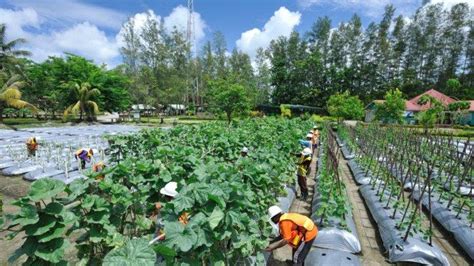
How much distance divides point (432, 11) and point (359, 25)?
34.6ft

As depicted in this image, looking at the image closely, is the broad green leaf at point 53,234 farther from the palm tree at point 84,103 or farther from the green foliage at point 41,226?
the palm tree at point 84,103

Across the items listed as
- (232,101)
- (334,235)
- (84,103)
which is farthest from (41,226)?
(84,103)

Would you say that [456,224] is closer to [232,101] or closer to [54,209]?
[54,209]

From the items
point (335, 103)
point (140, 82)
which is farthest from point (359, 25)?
point (140, 82)

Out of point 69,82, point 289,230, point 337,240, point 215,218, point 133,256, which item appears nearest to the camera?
point 133,256

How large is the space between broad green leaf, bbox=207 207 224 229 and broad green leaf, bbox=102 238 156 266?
0.52 metres

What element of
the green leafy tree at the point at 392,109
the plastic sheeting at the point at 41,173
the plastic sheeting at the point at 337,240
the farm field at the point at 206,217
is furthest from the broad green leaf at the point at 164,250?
the green leafy tree at the point at 392,109

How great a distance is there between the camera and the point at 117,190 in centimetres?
271

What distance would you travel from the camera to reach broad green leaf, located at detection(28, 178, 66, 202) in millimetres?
1946

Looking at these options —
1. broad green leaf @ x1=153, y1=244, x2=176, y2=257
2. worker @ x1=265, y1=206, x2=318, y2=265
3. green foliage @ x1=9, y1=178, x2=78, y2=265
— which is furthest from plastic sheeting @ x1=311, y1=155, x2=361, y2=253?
green foliage @ x1=9, y1=178, x2=78, y2=265

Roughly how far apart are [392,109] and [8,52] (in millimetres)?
41320

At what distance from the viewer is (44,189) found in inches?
80.0

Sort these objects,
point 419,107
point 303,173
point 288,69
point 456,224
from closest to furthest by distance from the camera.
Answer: point 456,224, point 303,173, point 419,107, point 288,69

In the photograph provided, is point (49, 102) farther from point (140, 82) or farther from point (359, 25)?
point (359, 25)
